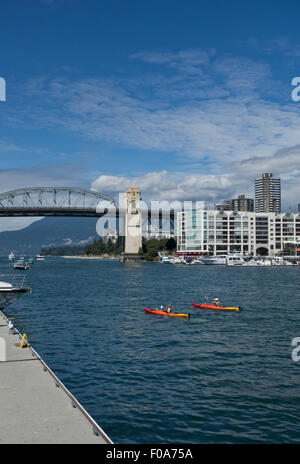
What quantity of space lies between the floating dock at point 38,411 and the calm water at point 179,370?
208cm

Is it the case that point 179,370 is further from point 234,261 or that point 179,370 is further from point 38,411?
point 234,261

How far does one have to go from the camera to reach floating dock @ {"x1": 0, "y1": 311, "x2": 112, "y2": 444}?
1085 cm

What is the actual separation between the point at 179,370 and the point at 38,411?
10.2 meters

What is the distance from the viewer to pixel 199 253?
192m

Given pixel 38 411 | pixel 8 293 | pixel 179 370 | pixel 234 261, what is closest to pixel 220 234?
pixel 234 261

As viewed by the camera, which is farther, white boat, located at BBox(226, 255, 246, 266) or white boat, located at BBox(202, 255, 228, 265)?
white boat, located at BBox(202, 255, 228, 265)

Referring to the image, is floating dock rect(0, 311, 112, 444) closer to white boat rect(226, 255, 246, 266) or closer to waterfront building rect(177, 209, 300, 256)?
white boat rect(226, 255, 246, 266)

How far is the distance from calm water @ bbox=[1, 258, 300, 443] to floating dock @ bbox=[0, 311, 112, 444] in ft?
6.82

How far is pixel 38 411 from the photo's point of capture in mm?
12680

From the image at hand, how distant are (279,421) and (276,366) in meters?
7.12

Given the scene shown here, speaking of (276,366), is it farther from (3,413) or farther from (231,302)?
(231,302)

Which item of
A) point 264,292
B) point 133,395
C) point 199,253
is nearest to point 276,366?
point 133,395

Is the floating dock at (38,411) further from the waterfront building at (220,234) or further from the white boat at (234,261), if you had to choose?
the waterfront building at (220,234)

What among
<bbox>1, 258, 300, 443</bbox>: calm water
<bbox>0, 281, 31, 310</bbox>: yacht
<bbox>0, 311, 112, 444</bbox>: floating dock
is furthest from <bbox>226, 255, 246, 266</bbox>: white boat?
<bbox>0, 311, 112, 444</bbox>: floating dock
